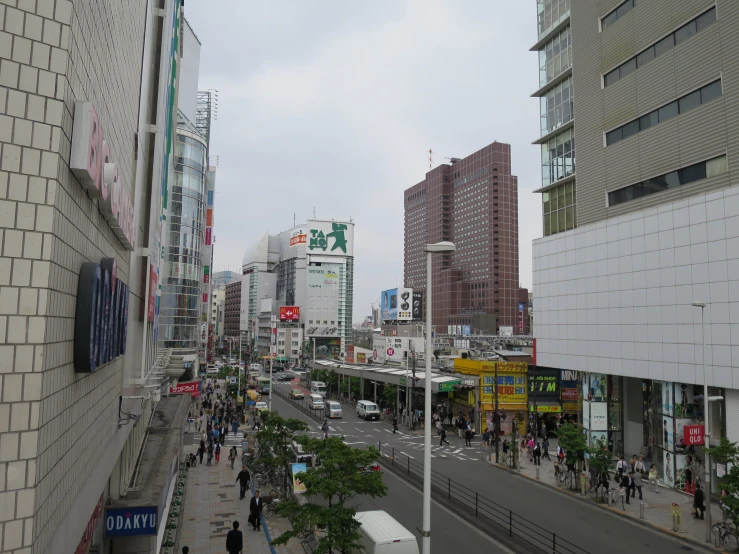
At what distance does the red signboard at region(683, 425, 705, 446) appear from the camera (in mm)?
22688

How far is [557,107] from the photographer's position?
41.4 metres

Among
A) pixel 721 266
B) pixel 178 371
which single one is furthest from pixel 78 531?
pixel 721 266

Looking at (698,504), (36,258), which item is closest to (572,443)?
(698,504)

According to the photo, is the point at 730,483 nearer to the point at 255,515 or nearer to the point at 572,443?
the point at 572,443

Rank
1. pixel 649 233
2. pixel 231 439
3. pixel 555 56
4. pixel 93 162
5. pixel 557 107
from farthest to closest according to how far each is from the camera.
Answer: pixel 231 439
pixel 555 56
pixel 557 107
pixel 649 233
pixel 93 162

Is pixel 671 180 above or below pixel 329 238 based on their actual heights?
below

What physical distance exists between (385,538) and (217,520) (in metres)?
10.3

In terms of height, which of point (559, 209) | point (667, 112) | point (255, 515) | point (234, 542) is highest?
point (667, 112)

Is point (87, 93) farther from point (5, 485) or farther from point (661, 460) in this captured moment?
point (661, 460)

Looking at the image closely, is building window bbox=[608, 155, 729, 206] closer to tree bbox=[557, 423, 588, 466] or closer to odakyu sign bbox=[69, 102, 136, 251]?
tree bbox=[557, 423, 588, 466]

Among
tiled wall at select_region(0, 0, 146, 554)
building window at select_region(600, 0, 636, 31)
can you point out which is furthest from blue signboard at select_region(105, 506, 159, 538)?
building window at select_region(600, 0, 636, 31)

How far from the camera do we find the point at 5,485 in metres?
4.98

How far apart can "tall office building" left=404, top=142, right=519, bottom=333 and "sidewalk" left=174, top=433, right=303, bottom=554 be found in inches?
5468

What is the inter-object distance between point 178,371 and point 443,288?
16441 cm
